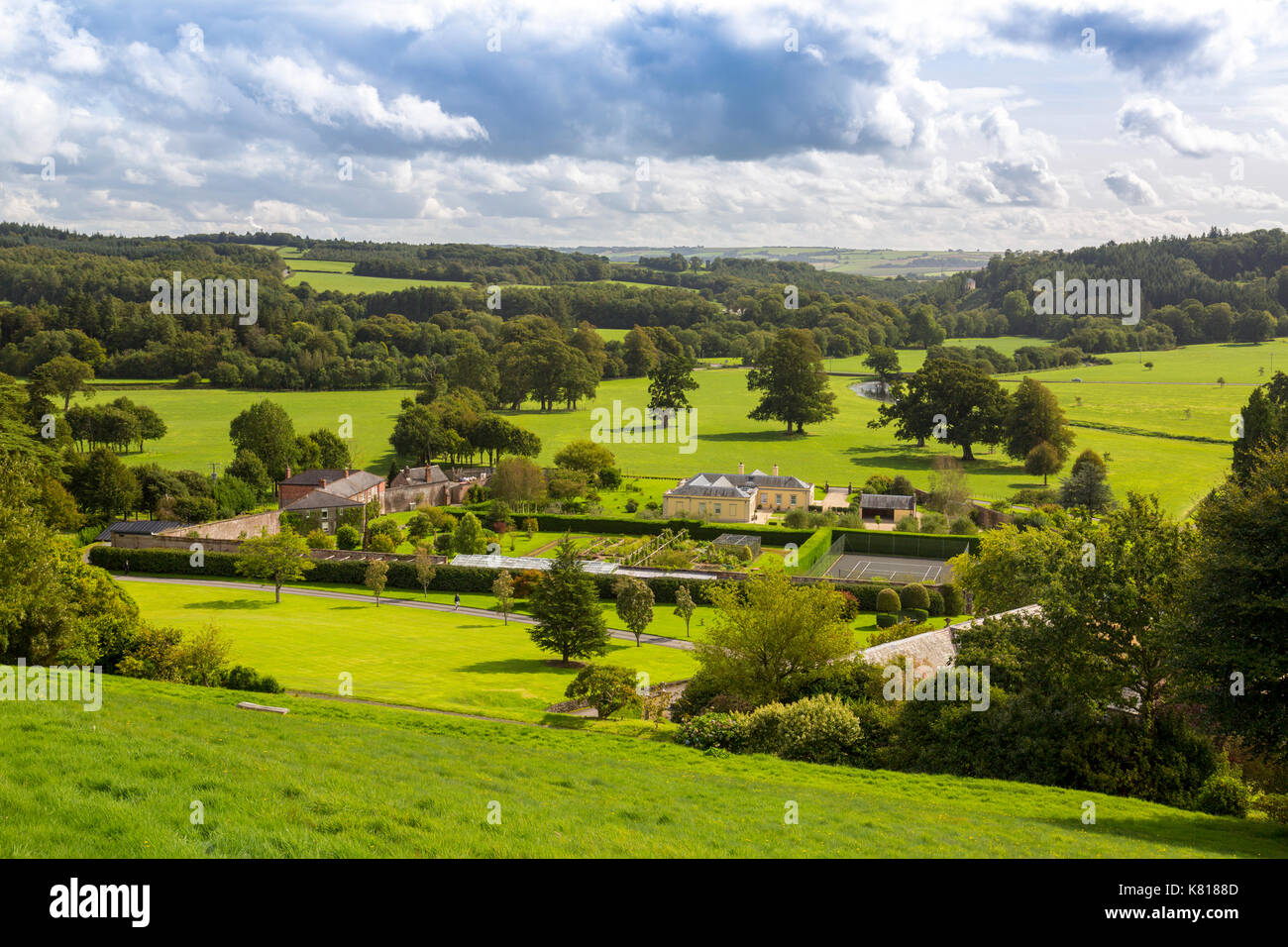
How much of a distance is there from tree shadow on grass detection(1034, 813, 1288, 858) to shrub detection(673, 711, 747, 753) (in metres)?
9.18

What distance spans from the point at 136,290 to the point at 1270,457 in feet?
502

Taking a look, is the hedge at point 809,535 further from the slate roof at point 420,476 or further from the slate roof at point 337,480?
the slate roof at point 337,480

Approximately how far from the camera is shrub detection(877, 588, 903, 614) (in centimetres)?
4938

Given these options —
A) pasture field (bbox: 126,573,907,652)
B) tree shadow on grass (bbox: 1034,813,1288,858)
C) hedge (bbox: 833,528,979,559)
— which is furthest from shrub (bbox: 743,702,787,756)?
hedge (bbox: 833,528,979,559)

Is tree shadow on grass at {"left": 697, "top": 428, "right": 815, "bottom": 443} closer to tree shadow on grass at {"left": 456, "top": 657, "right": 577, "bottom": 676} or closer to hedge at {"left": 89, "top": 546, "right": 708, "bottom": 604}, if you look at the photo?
hedge at {"left": 89, "top": 546, "right": 708, "bottom": 604}

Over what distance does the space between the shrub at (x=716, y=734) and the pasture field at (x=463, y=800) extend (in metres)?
2.10

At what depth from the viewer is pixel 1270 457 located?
63.4 feet

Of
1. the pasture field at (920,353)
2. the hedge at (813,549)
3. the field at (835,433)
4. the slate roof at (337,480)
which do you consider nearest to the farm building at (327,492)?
the slate roof at (337,480)

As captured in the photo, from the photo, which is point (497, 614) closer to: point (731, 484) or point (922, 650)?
point (922, 650)

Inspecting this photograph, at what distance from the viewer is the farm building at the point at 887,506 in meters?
73.8

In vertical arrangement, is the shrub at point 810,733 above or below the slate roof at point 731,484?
below

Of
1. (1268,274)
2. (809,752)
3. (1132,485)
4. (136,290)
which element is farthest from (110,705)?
(1268,274)
